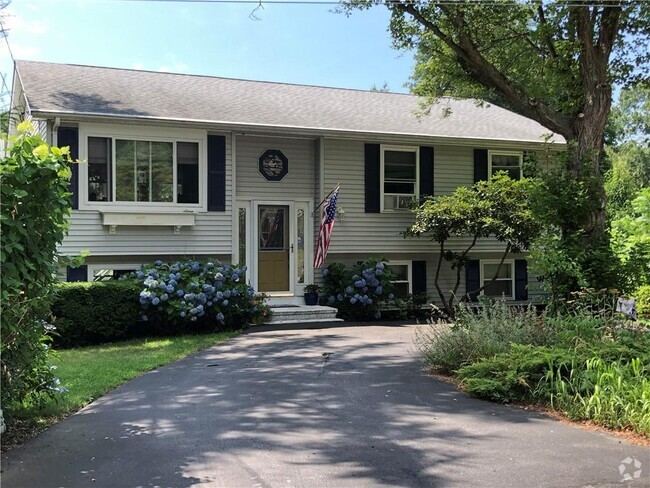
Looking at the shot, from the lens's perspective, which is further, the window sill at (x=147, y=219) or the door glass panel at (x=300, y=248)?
the door glass panel at (x=300, y=248)

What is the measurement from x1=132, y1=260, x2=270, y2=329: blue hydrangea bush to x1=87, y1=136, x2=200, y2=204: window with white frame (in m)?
1.56

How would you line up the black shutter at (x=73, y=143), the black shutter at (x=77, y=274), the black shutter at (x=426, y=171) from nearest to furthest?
1. the black shutter at (x=73, y=143)
2. the black shutter at (x=77, y=274)
3. the black shutter at (x=426, y=171)

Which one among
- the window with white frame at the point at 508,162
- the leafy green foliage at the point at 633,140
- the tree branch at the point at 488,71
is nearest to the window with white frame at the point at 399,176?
the window with white frame at the point at 508,162

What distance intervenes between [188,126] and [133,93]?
2.14 meters

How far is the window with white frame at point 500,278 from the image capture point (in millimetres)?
15750

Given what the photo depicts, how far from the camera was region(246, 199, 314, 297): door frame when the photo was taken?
13461mm

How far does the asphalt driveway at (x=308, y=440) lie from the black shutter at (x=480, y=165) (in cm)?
911

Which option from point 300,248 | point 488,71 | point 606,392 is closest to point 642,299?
point 488,71

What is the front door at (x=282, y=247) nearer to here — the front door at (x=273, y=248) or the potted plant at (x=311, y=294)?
the front door at (x=273, y=248)

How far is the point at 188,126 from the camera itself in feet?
40.4

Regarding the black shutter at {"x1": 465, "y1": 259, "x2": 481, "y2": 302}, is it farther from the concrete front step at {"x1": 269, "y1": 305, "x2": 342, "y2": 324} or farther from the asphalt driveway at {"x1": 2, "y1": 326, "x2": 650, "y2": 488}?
the asphalt driveway at {"x1": 2, "y1": 326, "x2": 650, "y2": 488}

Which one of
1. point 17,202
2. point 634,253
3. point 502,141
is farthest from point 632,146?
point 17,202

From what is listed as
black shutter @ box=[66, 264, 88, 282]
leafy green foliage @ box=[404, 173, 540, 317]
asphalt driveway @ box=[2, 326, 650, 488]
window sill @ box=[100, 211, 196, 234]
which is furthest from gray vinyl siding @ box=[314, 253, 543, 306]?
asphalt driveway @ box=[2, 326, 650, 488]

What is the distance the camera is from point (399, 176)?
48.0 feet
